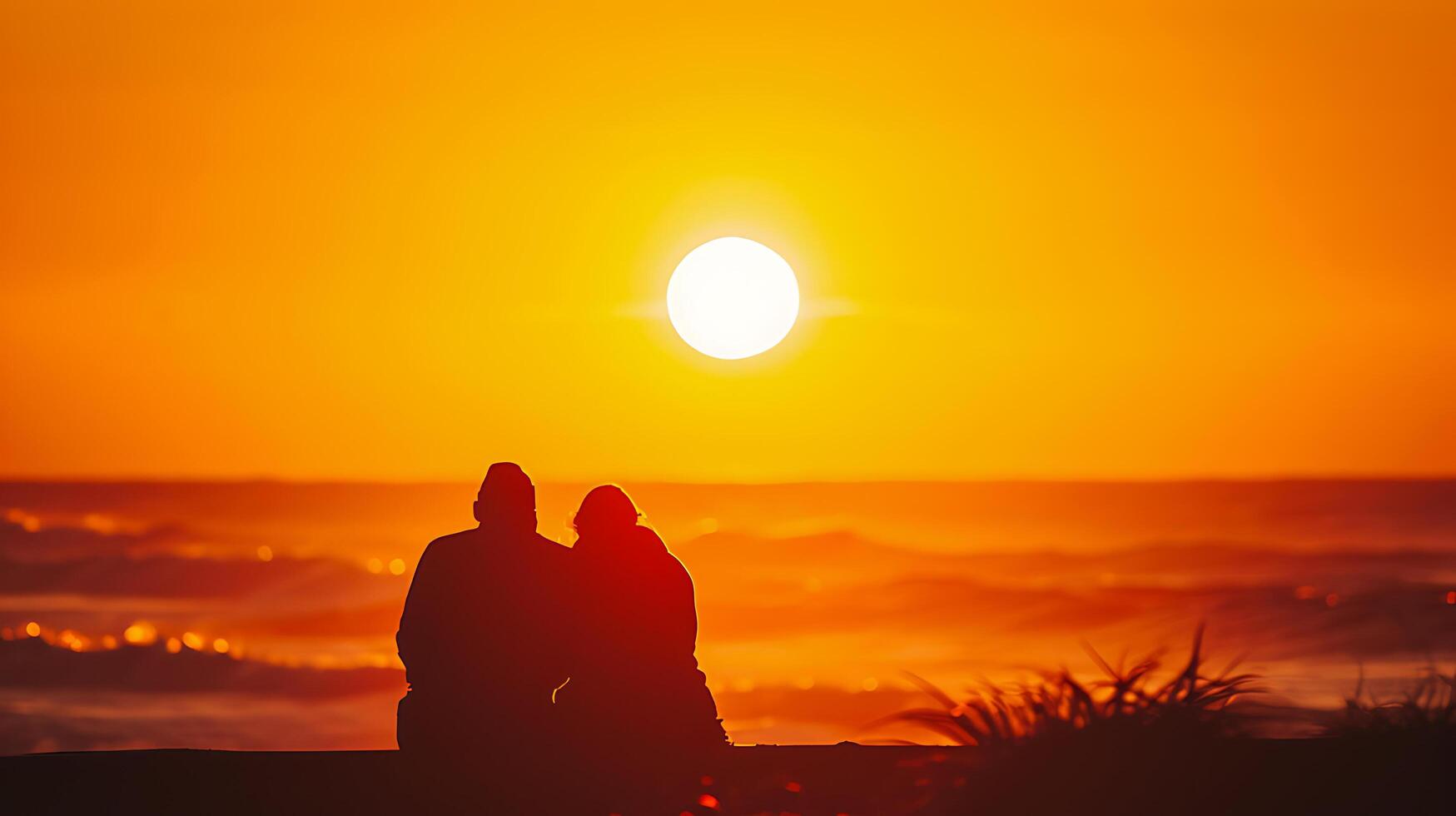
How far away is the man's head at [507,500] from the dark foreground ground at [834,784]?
0.98 metres

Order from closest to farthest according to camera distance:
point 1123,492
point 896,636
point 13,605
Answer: point 896,636 → point 13,605 → point 1123,492

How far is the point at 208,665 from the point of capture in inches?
891

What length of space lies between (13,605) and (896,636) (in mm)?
13747

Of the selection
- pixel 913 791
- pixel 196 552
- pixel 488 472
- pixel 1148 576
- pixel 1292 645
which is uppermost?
pixel 196 552

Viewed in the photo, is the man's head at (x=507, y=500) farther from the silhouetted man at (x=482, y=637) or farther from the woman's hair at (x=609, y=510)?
the woman's hair at (x=609, y=510)

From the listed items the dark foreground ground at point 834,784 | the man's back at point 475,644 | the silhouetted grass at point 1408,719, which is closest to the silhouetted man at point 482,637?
the man's back at point 475,644

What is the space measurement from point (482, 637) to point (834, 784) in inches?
60.5

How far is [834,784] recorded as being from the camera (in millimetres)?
7750

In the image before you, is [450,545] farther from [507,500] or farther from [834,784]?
[834,784]

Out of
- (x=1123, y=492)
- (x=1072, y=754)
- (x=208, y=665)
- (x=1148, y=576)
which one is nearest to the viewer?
(x=1072, y=754)

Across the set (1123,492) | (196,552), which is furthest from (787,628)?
(1123,492)

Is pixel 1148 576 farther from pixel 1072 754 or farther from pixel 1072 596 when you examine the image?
pixel 1072 754

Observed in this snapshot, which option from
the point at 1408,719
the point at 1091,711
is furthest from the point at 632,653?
the point at 1408,719

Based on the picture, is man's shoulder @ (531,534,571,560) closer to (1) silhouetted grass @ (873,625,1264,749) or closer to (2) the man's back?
(2) the man's back
